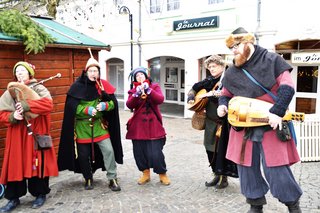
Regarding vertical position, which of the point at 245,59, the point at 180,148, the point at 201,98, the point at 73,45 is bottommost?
the point at 180,148

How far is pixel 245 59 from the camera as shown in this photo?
9.92 feet

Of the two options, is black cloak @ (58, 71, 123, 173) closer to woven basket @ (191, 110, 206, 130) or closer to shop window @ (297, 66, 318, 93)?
woven basket @ (191, 110, 206, 130)

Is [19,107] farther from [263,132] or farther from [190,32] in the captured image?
[190,32]

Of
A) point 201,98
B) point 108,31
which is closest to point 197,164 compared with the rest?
point 201,98

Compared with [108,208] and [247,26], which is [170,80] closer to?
[247,26]

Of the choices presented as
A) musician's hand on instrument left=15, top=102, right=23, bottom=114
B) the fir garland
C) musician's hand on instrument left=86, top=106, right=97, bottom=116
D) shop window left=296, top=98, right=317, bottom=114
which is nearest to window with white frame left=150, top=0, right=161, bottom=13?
shop window left=296, top=98, right=317, bottom=114

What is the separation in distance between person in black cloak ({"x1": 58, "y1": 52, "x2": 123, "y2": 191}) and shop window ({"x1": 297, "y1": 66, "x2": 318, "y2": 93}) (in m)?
Result: 7.49

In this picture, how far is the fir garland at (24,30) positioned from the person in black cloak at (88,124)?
0.75 meters

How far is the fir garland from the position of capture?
437cm

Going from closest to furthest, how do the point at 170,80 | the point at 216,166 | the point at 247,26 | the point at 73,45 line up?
the point at 216,166 < the point at 73,45 < the point at 247,26 < the point at 170,80

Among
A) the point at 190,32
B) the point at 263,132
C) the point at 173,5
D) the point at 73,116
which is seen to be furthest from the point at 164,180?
the point at 173,5

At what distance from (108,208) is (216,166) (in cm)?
144

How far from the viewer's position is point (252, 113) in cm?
294

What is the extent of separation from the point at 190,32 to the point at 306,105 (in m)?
4.61
